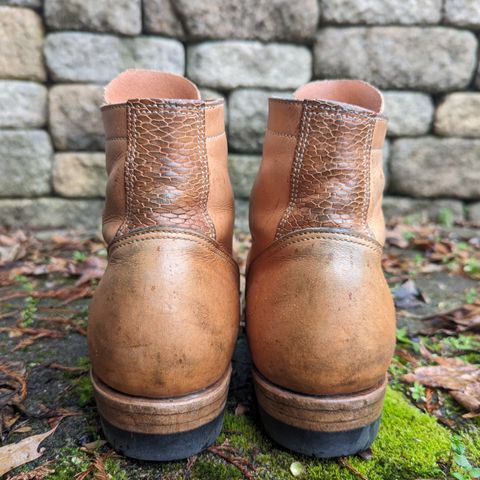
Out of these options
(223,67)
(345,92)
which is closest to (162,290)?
(345,92)

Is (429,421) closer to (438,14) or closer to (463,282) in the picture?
(463,282)

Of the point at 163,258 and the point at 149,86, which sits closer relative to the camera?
the point at 163,258

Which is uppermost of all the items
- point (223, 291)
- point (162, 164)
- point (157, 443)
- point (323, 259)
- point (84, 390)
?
point (162, 164)

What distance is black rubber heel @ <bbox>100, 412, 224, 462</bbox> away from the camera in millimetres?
837

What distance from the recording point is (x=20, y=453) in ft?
2.83

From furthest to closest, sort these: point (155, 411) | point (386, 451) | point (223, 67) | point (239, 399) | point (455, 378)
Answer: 1. point (223, 67)
2. point (455, 378)
3. point (239, 399)
4. point (386, 451)
5. point (155, 411)

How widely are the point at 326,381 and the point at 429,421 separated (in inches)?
14.1

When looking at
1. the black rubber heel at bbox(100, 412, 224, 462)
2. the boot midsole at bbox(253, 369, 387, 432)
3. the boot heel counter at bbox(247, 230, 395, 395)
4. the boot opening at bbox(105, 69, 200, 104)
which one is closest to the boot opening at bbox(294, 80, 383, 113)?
the boot opening at bbox(105, 69, 200, 104)

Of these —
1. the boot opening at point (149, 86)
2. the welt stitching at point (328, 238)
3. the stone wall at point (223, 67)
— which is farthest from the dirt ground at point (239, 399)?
the stone wall at point (223, 67)

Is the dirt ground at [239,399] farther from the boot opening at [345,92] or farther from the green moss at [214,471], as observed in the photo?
the boot opening at [345,92]

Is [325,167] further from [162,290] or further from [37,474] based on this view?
[37,474]

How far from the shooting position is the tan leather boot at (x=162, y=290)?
32.5 inches

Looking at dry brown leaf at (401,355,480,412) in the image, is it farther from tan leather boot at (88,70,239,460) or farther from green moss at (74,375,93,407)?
green moss at (74,375,93,407)

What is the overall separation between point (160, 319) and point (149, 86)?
0.61m
